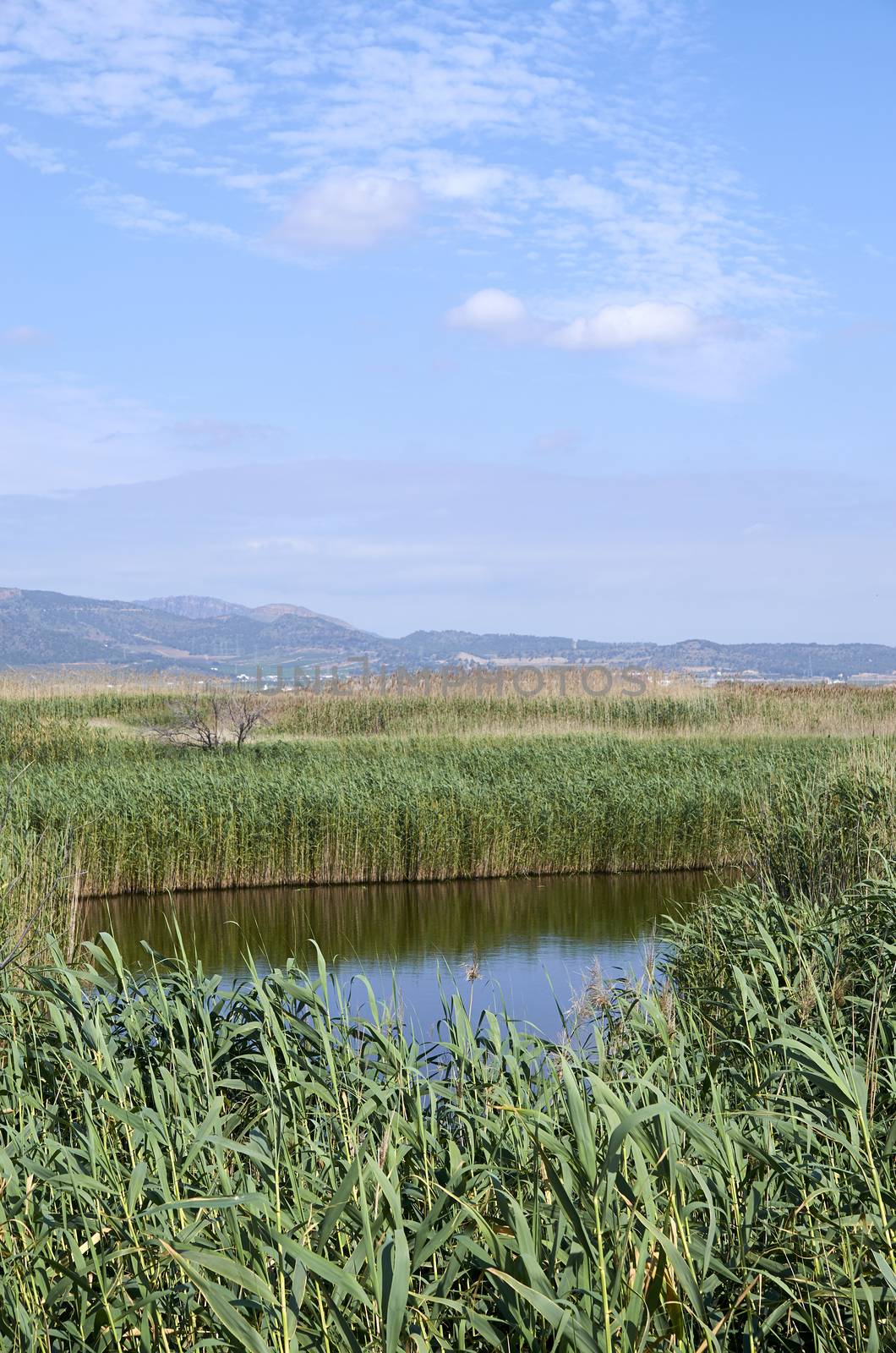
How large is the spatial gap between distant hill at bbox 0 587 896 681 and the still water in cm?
6453

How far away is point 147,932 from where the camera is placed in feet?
34.0

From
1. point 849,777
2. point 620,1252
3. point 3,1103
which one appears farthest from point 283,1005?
point 849,777

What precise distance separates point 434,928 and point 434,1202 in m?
7.80

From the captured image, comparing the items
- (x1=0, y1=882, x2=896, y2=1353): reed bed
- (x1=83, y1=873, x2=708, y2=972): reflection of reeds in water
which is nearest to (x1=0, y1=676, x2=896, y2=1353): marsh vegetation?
(x1=0, y1=882, x2=896, y2=1353): reed bed

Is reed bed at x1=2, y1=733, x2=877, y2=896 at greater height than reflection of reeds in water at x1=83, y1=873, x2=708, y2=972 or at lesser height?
greater

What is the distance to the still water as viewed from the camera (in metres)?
8.65

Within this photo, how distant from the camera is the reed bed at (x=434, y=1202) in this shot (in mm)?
2281

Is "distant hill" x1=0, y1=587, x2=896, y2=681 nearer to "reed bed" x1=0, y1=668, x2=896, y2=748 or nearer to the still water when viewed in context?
"reed bed" x1=0, y1=668, x2=896, y2=748

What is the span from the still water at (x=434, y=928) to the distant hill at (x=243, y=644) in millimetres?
64527

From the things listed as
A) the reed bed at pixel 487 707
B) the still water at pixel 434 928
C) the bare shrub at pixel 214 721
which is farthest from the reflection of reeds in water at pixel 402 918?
the reed bed at pixel 487 707

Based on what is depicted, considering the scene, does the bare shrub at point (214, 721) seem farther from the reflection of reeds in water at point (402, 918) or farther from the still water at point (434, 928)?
the still water at point (434, 928)

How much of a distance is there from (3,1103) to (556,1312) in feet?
8.19

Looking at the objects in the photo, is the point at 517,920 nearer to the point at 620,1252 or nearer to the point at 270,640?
the point at 620,1252

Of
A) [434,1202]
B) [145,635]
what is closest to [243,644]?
[145,635]
